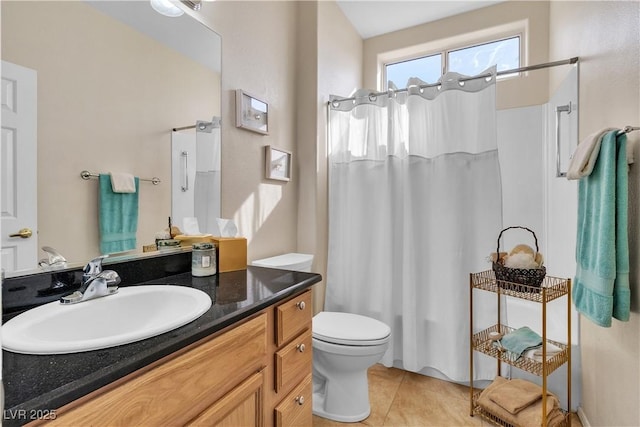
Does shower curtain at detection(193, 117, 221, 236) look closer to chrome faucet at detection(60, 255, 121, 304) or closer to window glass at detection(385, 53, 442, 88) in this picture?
chrome faucet at detection(60, 255, 121, 304)

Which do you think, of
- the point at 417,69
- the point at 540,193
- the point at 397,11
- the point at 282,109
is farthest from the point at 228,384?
the point at 417,69

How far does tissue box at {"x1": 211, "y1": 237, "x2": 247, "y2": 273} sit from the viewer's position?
1471 mm

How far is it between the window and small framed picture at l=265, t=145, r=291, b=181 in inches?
53.0

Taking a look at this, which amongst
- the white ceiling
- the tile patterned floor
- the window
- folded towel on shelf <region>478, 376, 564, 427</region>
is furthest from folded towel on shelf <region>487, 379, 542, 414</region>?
the white ceiling

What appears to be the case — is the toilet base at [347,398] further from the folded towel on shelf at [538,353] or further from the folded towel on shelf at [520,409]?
the folded towel on shelf at [538,353]

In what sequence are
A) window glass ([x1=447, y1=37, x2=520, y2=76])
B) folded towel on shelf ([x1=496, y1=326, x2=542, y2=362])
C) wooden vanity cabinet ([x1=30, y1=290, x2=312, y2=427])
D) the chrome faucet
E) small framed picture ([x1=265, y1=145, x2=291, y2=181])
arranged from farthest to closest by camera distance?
window glass ([x1=447, y1=37, x2=520, y2=76])
small framed picture ([x1=265, y1=145, x2=291, y2=181])
folded towel on shelf ([x1=496, y1=326, x2=542, y2=362])
the chrome faucet
wooden vanity cabinet ([x1=30, y1=290, x2=312, y2=427])

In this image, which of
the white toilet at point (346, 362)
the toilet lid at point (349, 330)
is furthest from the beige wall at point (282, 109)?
the white toilet at point (346, 362)

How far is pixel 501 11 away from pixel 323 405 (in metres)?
3.22

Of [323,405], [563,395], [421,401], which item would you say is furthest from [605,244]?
[323,405]

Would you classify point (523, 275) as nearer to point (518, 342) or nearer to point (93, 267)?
point (518, 342)

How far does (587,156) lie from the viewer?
4.37 ft

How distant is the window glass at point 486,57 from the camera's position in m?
2.86

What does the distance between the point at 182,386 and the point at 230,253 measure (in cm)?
75

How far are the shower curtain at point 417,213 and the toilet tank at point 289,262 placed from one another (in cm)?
35
